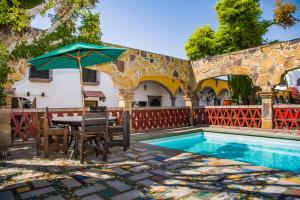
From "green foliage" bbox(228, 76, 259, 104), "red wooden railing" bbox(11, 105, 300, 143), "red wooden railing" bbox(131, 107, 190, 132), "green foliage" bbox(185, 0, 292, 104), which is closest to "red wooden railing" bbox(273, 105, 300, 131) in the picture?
"red wooden railing" bbox(11, 105, 300, 143)

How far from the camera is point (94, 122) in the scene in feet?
13.7

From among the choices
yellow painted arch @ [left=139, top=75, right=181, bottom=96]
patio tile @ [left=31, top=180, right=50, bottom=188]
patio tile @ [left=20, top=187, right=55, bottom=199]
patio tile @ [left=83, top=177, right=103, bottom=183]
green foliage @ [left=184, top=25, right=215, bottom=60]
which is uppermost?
green foliage @ [left=184, top=25, right=215, bottom=60]

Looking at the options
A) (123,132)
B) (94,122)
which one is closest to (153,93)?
(123,132)

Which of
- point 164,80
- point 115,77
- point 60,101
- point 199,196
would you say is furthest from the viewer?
point 164,80

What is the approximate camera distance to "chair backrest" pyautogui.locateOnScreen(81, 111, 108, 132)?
4.05m

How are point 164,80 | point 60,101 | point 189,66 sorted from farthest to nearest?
point 164,80 < point 60,101 < point 189,66

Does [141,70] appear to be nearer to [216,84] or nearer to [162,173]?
[162,173]

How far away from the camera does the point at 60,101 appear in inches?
567

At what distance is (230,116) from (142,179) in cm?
801

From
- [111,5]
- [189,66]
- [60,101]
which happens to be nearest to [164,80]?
[189,66]

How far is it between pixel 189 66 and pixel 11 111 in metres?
8.32

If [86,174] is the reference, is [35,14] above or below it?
above

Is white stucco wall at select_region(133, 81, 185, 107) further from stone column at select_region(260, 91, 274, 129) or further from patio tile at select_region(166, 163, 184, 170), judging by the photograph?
patio tile at select_region(166, 163, 184, 170)

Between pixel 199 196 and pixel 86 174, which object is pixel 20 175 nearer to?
pixel 86 174
